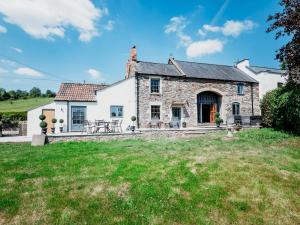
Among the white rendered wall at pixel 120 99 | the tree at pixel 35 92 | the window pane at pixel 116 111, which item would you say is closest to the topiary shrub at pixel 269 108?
the white rendered wall at pixel 120 99

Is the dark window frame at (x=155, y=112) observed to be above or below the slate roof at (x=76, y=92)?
below

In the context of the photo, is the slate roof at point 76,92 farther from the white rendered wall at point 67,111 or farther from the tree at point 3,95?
the tree at point 3,95

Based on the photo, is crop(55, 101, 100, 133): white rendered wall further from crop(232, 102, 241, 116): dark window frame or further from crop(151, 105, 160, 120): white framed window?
crop(232, 102, 241, 116): dark window frame

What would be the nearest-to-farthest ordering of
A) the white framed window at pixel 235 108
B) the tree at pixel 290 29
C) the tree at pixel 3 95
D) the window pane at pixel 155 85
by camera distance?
the tree at pixel 290 29 < the window pane at pixel 155 85 < the white framed window at pixel 235 108 < the tree at pixel 3 95

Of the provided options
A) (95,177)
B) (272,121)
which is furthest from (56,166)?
(272,121)

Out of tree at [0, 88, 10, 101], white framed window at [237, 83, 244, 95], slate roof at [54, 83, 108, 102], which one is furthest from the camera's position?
tree at [0, 88, 10, 101]

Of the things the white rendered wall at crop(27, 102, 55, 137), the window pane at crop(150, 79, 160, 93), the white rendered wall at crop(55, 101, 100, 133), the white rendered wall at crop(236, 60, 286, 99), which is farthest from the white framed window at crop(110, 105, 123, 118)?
the white rendered wall at crop(236, 60, 286, 99)

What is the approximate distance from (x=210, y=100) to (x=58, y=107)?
15074mm

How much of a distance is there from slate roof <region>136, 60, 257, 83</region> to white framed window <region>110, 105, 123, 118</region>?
3596mm

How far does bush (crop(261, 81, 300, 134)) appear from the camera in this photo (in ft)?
42.0

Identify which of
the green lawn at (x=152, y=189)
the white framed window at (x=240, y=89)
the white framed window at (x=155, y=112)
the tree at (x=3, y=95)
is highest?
the tree at (x=3, y=95)

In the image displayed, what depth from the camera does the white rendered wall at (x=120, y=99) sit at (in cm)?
1775

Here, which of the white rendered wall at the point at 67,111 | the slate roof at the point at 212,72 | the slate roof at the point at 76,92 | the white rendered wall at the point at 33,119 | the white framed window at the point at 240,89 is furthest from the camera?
the white framed window at the point at 240,89

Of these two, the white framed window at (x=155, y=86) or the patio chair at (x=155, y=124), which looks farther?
the white framed window at (x=155, y=86)
